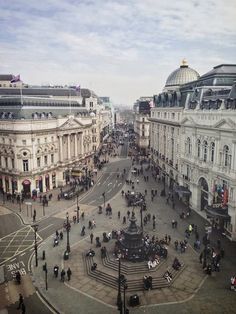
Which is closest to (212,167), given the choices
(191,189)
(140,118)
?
(191,189)

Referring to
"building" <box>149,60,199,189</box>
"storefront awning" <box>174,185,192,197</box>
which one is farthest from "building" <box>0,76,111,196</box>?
"storefront awning" <box>174,185,192,197</box>

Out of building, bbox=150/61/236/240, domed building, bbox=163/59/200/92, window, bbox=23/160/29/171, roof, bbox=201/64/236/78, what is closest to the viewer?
building, bbox=150/61/236/240

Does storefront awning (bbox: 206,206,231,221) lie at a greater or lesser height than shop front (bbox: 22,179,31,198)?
greater

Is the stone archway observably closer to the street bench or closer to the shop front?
the street bench

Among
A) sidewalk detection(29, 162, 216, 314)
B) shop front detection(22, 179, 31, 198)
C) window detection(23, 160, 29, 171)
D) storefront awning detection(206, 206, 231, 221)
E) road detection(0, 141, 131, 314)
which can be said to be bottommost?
road detection(0, 141, 131, 314)

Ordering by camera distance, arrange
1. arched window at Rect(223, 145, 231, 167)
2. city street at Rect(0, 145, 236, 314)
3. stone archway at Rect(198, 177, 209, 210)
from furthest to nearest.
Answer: stone archway at Rect(198, 177, 209, 210) → arched window at Rect(223, 145, 231, 167) → city street at Rect(0, 145, 236, 314)

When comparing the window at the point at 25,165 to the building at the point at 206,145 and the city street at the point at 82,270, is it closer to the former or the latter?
the city street at the point at 82,270

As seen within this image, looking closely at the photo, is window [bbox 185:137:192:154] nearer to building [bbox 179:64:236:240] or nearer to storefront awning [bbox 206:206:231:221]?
building [bbox 179:64:236:240]

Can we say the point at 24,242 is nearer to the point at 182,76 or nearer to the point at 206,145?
the point at 206,145

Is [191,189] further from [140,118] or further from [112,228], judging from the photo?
[140,118]

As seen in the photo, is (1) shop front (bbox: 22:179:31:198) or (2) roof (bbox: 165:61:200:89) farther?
(2) roof (bbox: 165:61:200:89)
